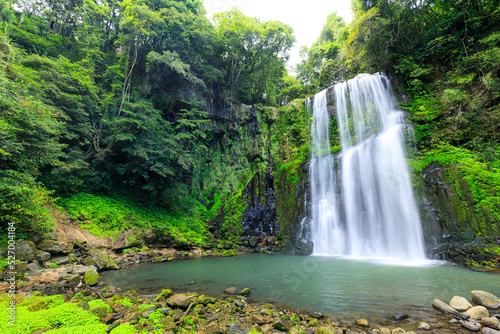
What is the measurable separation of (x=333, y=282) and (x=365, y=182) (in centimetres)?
772

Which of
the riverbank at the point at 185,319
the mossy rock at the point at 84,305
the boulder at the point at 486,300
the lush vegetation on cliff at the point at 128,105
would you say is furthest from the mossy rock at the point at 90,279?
the boulder at the point at 486,300

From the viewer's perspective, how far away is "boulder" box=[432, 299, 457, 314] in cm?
420

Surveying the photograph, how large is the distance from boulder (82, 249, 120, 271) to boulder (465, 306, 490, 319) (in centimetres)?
1088

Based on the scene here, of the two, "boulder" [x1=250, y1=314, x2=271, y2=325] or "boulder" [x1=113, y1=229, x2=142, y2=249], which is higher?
"boulder" [x1=113, y1=229, x2=142, y2=249]

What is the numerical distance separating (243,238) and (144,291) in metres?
9.58

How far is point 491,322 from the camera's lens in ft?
11.9

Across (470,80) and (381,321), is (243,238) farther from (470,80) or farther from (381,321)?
(470,80)

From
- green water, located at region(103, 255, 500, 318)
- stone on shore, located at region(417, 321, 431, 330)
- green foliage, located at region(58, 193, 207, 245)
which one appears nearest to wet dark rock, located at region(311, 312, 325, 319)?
green water, located at region(103, 255, 500, 318)

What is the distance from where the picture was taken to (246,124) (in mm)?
20359

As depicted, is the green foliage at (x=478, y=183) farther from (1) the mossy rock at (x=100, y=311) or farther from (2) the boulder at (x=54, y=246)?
(2) the boulder at (x=54, y=246)

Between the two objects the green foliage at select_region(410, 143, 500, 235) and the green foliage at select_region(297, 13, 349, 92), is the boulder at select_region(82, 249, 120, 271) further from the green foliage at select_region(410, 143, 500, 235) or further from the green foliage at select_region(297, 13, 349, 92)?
the green foliage at select_region(297, 13, 349, 92)

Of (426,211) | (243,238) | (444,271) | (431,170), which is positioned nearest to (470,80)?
(431,170)

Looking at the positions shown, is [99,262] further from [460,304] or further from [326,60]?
[326,60]

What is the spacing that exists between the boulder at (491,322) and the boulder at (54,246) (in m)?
12.1
